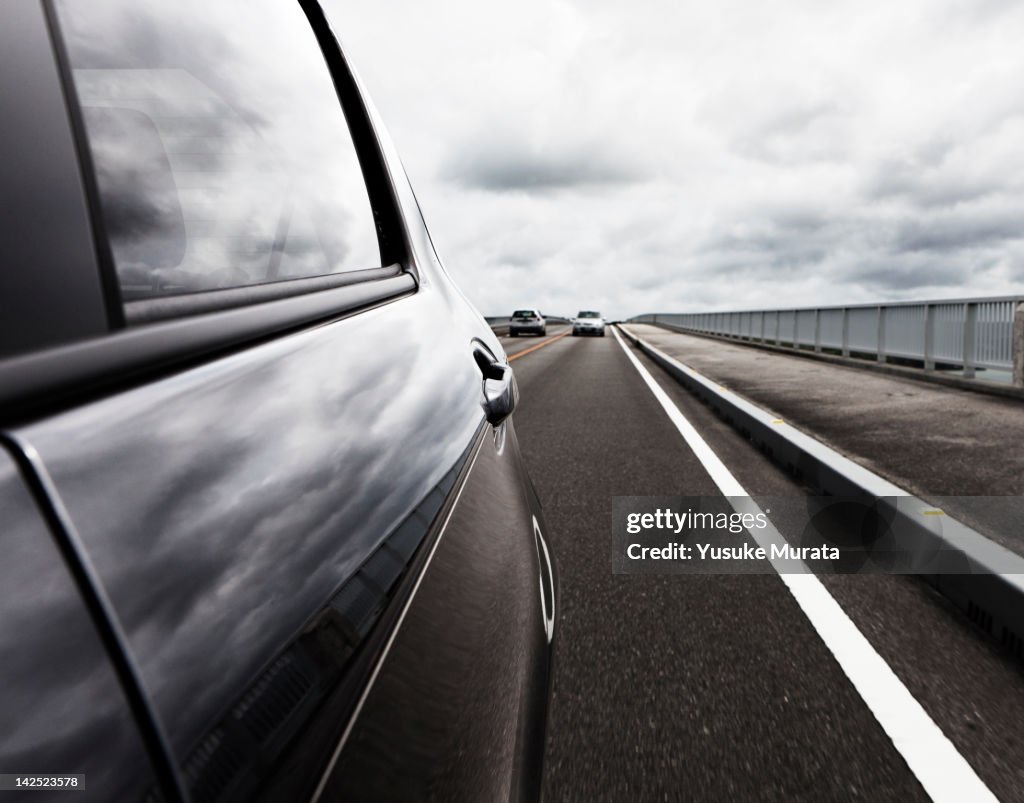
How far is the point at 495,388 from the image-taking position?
2.01 meters

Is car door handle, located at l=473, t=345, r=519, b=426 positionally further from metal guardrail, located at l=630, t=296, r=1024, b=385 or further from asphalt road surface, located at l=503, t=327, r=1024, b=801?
metal guardrail, located at l=630, t=296, r=1024, b=385

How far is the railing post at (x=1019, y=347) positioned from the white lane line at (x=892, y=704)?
835 centimetres

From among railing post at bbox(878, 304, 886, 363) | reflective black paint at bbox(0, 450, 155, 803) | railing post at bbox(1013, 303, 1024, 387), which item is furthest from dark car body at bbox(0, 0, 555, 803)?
railing post at bbox(878, 304, 886, 363)

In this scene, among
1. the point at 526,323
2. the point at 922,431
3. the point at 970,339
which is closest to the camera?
the point at 922,431

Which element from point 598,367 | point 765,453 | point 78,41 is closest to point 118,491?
point 78,41

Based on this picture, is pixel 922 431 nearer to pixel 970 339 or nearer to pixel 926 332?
pixel 970 339

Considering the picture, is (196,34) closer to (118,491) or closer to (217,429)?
(217,429)

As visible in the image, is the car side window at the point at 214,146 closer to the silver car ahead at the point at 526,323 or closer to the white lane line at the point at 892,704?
the white lane line at the point at 892,704

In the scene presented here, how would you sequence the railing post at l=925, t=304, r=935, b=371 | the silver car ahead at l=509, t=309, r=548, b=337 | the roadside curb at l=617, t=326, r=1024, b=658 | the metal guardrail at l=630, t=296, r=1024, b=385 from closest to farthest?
1. the roadside curb at l=617, t=326, r=1024, b=658
2. the metal guardrail at l=630, t=296, r=1024, b=385
3. the railing post at l=925, t=304, r=935, b=371
4. the silver car ahead at l=509, t=309, r=548, b=337

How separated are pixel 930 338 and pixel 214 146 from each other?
15085mm

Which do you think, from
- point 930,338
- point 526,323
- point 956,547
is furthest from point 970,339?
point 526,323

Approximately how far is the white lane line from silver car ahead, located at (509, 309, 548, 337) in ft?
147

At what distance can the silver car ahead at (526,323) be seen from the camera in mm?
48375

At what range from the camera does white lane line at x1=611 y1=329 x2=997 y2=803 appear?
2.04 metres
